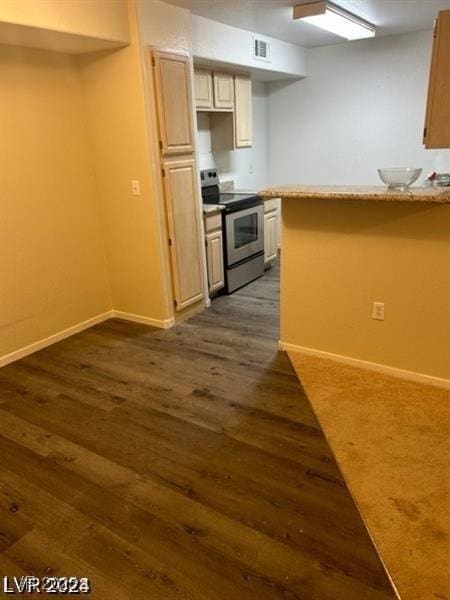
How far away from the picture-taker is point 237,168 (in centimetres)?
559

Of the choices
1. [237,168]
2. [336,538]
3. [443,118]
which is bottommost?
[336,538]

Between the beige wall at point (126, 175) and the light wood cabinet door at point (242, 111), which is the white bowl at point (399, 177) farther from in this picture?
the light wood cabinet door at point (242, 111)

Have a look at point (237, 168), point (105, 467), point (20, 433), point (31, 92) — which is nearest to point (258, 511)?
point (105, 467)

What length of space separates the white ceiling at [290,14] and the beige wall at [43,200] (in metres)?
1.10

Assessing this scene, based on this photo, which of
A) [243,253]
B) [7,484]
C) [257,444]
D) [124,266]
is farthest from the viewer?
[243,253]

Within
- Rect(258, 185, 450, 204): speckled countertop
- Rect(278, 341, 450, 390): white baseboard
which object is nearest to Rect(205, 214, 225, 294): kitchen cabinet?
Rect(278, 341, 450, 390): white baseboard

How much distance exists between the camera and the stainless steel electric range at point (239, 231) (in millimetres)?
4430

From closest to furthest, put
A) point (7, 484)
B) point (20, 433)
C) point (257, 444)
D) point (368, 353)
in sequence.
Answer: point (7, 484) → point (257, 444) → point (20, 433) → point (368, 353)

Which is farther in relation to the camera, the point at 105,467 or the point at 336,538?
the point at 105,467

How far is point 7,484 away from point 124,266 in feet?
6.95

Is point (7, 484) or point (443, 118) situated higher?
point (443, 118)

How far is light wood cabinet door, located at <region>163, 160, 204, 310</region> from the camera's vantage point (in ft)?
11.8

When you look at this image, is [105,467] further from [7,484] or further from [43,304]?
[43,304]

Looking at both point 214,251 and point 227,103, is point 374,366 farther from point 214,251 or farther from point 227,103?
point 227,103
